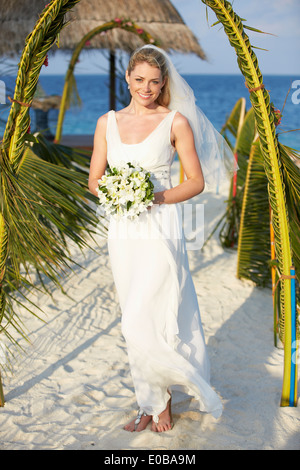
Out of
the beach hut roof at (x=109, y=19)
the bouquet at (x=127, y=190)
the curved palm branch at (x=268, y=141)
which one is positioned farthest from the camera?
the beach hut roof at (x=109, y=19)

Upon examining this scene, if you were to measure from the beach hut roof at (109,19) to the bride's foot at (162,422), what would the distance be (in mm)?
6134

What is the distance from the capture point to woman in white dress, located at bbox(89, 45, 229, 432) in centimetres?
273

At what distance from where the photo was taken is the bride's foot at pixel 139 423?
116 inches

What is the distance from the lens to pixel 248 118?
19.7ft

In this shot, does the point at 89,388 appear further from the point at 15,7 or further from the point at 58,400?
the point at 15,7

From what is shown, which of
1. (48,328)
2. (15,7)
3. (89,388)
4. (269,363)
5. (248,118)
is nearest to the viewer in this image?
(89,388)

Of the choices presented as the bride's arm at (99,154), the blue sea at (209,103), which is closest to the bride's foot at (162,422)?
the bride's arm at (99,154)

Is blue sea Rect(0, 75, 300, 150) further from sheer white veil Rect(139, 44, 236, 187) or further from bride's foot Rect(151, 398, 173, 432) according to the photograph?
bride's foot Rect(151, 398, 173, 432)

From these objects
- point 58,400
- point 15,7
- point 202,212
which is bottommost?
point 58,400

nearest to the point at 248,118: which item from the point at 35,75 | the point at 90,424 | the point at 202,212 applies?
the point at 202,212

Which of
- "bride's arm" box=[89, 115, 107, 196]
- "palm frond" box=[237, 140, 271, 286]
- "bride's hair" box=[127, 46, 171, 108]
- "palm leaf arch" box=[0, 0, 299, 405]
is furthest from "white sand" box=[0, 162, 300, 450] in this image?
"bride's hair" box=[127, 46, 171, 108]

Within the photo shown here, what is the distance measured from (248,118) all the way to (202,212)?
1964mm

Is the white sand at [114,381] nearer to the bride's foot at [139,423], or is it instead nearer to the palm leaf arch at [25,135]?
the bride's foot at [139,423]

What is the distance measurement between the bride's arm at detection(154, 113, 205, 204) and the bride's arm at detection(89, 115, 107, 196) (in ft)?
1.32
